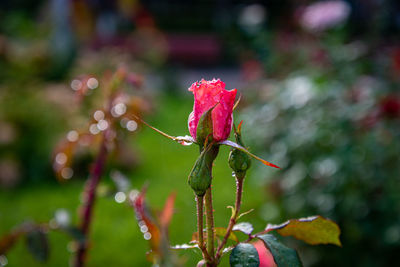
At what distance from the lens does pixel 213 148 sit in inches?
16.8

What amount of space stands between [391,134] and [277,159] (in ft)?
1.40

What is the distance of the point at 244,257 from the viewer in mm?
420

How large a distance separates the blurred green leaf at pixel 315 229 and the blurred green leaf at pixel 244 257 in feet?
0.24

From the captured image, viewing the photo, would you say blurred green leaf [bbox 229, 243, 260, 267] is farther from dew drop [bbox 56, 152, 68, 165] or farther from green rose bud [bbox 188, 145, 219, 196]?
dew drop [bbox 56, 152, 68, 165]

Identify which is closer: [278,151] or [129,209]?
[278,151]

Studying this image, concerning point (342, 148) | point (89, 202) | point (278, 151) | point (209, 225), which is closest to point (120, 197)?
point (89, 202)

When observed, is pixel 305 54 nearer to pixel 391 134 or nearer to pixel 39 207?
pixel 391 134

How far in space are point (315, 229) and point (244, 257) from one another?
3.8 inches

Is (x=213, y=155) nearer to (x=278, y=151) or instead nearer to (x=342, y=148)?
(x=342, y=148)

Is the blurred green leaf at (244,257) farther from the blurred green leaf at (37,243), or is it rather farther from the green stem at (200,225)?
the blurred green leaf at (37,243)

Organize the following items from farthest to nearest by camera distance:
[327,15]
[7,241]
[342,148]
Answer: [327,15] < [342,148] < [7,241]

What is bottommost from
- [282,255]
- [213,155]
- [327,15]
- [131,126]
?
[282,255]

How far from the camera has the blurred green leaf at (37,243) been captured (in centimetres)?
68

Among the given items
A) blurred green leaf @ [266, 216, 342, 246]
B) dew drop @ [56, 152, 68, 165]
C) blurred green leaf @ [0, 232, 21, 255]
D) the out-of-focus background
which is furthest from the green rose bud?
dew drop @ [56, 152, 68, 165]
